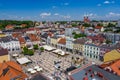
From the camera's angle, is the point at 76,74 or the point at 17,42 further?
the point at 17,42

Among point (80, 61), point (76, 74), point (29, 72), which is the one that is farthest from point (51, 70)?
point (76, 74)

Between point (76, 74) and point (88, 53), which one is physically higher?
point (76, 74)

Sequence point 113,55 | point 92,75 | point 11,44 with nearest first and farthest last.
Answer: point 92,75
point 113,55
point 11,44

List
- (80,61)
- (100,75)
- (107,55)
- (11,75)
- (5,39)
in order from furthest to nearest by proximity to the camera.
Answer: (5,39) → (80,61) → (107,55) → (11,75) → (100,75)

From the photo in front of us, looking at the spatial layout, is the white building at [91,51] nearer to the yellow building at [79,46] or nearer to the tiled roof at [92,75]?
the yellow building at [79,46]

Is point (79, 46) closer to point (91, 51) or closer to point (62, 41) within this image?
point (91, 51)

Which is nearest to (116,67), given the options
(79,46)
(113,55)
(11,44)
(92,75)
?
(92,75)

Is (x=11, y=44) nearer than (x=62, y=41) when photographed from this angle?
Yes

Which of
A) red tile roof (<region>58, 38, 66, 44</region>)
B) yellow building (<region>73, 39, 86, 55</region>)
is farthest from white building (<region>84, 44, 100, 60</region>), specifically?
red tile roof (<region>58, 38, 66, 44</region>)

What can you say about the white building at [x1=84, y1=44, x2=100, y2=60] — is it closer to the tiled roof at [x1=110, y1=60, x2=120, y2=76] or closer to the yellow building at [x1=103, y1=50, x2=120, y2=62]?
the yellow building at [x1=103, y1=50, x2=120, y2=62]

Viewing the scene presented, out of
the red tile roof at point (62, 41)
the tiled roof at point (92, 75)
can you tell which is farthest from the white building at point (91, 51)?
the tiled roof at point (92, 75)

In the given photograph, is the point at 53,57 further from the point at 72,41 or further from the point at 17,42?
the point at 17,42
